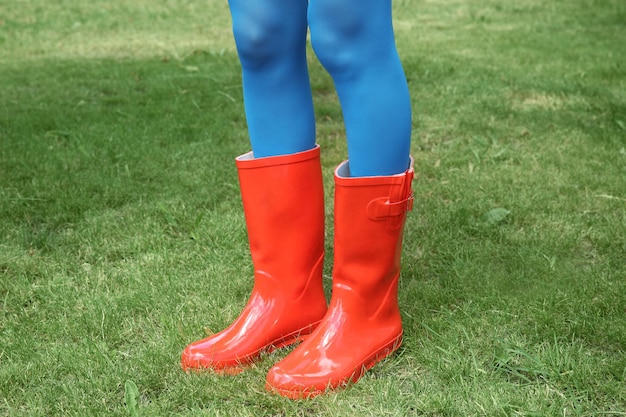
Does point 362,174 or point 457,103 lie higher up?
point 362,174

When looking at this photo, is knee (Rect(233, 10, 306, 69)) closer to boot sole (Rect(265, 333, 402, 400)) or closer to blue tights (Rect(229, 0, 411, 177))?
blue tights (Rect(229, 0, 411, 177))

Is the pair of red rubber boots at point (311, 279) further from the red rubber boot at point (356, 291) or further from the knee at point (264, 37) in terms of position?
the knee at point (264, 37)

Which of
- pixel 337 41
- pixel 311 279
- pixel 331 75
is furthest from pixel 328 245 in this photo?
pixel 337 41

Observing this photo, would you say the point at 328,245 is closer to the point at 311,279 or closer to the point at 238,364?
the point at 311,279

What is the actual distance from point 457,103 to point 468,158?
2.86ft

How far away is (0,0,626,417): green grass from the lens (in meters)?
1.54

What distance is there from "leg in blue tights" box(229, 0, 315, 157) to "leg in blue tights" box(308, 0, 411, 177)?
0.34ft

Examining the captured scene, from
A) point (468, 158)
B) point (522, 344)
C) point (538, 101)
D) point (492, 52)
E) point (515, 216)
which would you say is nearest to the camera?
point (522, 344)

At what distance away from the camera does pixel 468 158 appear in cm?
303

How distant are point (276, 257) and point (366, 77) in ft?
1.41

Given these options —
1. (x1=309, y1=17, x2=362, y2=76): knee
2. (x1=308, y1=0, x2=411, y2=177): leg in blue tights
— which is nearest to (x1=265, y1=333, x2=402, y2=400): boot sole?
(x1=308, y1=0, x2=411, y2=177): leg in blue tights

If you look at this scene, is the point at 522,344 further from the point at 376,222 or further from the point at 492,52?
the point at 492,52

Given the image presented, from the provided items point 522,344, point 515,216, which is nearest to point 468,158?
point 515,216

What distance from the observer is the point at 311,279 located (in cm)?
169
